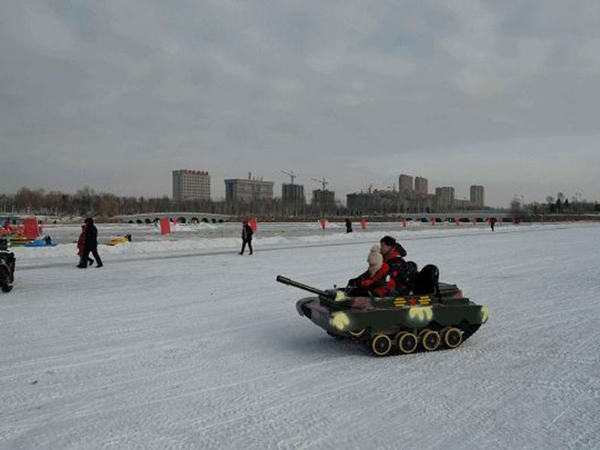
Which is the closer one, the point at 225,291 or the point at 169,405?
the point at 169,405

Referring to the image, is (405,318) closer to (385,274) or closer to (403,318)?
(403,318)

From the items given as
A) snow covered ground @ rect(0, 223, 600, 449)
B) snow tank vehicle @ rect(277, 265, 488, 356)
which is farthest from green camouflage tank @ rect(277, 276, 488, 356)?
snow covered ground @ rect(0, 223, 600, 449)

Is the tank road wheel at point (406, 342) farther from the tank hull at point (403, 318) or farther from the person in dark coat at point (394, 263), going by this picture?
the person in dark coat at point (394, 263)

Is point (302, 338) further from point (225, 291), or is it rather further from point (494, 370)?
point (225, 291)

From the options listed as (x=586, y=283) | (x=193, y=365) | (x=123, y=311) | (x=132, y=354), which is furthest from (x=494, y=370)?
(x=586, y=283)

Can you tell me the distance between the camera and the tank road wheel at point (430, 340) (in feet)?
22.2

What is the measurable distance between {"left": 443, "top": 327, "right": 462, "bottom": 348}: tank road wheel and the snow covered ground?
141 millimetres

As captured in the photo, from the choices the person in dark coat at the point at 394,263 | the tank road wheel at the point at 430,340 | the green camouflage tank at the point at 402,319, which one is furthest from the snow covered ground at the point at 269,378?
the person in dark coat at the point at 394,263

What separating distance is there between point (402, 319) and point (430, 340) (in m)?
0.54

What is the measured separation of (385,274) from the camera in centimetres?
695


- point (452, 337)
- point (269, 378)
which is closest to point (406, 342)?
point (452, 337)

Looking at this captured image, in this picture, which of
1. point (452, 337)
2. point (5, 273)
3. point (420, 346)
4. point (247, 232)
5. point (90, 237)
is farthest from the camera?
point (247, 232)

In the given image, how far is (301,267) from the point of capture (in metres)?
17.6

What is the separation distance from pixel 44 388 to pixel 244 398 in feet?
6.98
